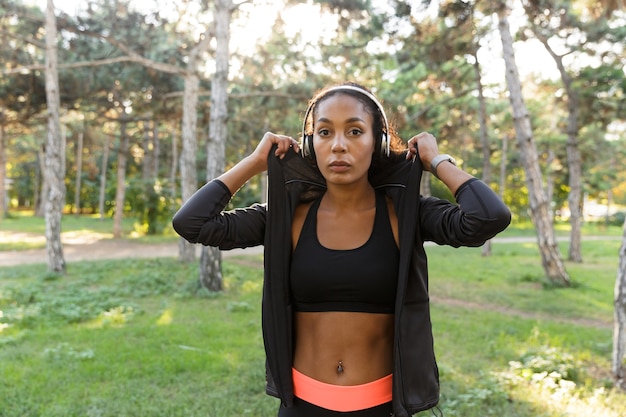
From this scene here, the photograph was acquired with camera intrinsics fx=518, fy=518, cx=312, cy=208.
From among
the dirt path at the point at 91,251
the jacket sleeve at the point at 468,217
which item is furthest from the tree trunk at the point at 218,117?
the jacket sleeve at the point at 468,217

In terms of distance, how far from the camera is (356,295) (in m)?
1.93

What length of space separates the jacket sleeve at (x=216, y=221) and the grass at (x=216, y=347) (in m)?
2.93

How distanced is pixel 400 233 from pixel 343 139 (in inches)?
16.3

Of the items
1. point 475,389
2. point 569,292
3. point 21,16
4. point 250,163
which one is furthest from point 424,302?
point 21,16

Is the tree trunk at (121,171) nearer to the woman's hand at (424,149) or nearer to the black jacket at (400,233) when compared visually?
the black jacket at (400,233)

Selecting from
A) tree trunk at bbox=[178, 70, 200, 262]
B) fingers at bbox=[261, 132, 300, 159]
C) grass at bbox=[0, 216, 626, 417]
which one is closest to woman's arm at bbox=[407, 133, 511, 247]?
fingers at bbox=[261, 132, 300, 159]

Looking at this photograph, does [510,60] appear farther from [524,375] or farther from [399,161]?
[399,161]

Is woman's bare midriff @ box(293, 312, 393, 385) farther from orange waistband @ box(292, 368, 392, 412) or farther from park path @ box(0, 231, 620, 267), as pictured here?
park path @ box(0, 231, 620, 267)

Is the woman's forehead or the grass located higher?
the woman's forehead

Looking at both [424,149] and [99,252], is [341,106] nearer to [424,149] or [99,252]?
[424,149]

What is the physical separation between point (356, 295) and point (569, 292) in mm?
10754

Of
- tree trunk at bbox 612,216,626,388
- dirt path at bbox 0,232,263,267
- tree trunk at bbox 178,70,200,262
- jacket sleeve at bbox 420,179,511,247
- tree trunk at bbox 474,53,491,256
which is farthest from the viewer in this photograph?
dirt path at bbox 0,232,263,267

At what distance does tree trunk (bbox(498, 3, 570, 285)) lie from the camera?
11.6 m

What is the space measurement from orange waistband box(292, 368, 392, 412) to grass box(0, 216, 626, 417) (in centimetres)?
290
